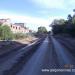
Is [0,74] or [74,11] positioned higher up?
[74,11]

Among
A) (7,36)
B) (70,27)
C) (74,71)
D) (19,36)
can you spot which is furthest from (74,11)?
(74,71)

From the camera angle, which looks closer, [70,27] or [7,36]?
[7,36]

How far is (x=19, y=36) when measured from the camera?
74812mm

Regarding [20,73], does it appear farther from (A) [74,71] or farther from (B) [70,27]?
(B) [70,27]

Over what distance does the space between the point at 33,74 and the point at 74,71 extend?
1.94m

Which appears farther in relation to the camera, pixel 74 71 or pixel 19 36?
pixel 19 36

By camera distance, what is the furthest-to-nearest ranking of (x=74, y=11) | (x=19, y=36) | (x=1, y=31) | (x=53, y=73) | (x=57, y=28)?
(x=57, y=28)
(x=74, y=11)
(x=19, y=36)
(x=1, y=31)
(x=53, y=73)

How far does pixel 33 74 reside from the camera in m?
11.4

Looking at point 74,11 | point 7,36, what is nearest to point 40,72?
point 7,36

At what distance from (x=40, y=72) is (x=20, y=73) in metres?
0.93

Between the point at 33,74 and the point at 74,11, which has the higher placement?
the point at 74,11

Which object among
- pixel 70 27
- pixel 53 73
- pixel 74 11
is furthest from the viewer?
pixel 74 11

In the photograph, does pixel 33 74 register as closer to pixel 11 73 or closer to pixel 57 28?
pixel 11 73

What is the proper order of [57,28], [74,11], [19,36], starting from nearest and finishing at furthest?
[19,36]
[74,11]
[57,28]
